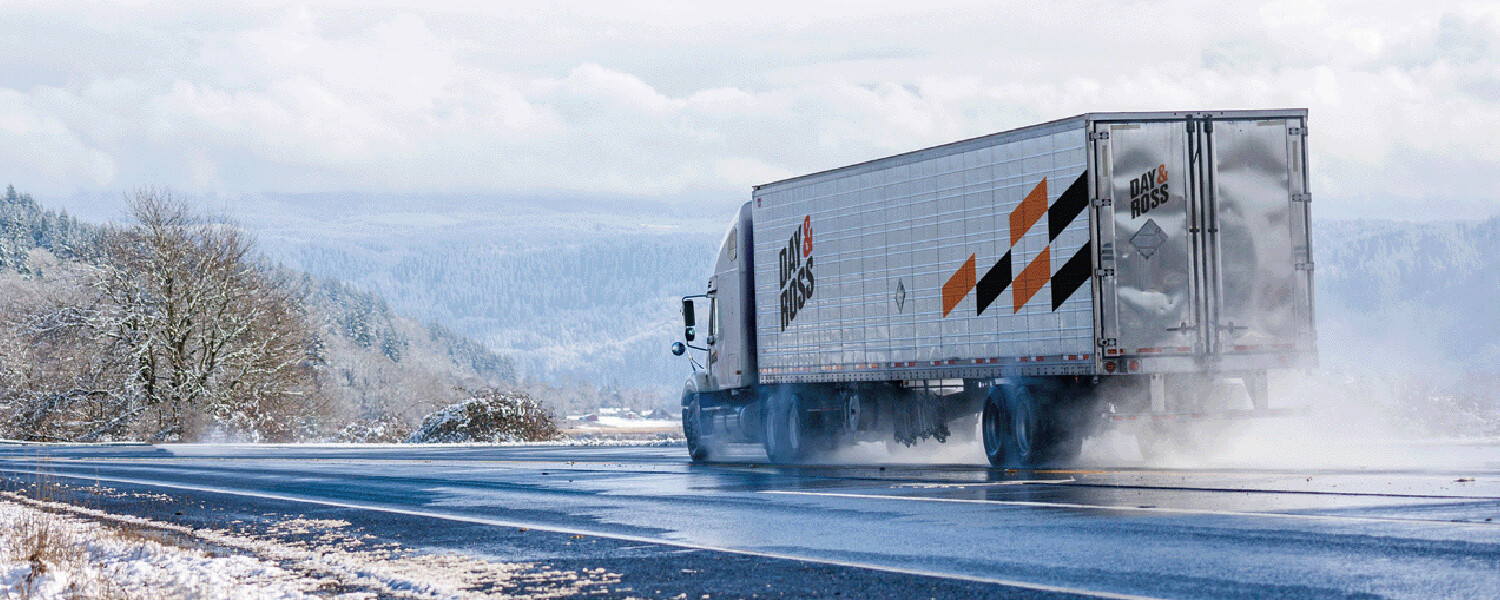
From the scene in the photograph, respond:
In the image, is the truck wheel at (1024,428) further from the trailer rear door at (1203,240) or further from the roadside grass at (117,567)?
the roadside grass at (117,567)

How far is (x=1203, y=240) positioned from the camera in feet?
59.9

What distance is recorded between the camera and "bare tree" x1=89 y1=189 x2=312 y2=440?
53.1 meters

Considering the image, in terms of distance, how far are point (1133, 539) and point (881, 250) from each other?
11998 mm

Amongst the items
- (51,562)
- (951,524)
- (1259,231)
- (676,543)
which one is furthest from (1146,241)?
(51,562)

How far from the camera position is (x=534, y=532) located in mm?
12430

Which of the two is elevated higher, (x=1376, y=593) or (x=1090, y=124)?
(x=1090, y=124)

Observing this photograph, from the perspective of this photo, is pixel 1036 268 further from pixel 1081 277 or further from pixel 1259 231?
pixel 1259 231

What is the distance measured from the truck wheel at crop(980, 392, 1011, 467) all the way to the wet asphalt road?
0.38 metres

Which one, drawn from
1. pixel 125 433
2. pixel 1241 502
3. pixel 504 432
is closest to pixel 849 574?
pixel 1241 502

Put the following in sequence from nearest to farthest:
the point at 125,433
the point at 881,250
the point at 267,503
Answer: the point at 267,503 < the point at 881,250 < the point at 125,433

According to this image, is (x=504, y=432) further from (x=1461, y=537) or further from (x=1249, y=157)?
(x=1461, y=537)

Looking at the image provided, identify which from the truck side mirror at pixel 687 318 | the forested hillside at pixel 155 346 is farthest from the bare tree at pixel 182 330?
the truck side mirror at pixel 687 318

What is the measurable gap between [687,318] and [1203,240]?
1190 cm

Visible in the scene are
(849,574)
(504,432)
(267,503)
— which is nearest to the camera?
(849,574)
